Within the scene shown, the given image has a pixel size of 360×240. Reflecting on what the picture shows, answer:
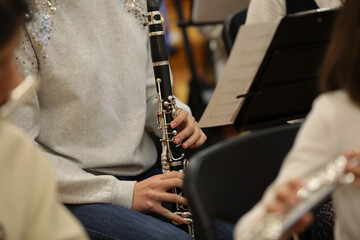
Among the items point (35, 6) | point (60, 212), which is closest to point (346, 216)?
point (60, 212)

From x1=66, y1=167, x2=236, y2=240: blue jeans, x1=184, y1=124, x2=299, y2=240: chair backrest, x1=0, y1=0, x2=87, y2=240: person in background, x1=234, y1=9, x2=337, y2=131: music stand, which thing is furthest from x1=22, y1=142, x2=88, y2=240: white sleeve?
x1=234, y1=9, x2=337, y2=131: music stand

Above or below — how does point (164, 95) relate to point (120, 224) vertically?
above

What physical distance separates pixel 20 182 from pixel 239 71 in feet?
2.60

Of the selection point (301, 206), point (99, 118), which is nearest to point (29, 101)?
point (99, 118)

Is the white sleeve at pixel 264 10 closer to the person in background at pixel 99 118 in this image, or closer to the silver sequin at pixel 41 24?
the person in background at pixel 99 118

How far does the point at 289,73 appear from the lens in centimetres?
154

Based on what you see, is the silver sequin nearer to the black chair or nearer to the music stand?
the music stand

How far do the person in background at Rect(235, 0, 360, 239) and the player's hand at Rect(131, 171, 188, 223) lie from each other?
1.57 ft

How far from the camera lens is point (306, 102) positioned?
1607 millimetres

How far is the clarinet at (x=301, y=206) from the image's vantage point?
0.68 m

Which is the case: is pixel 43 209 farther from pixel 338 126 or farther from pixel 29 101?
pixel 29 101

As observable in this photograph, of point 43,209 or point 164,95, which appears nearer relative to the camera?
point 43,209

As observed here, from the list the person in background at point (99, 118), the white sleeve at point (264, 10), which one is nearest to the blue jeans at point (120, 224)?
the person in background at point (99, 118)

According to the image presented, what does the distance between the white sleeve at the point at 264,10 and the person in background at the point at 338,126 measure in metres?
0.91
